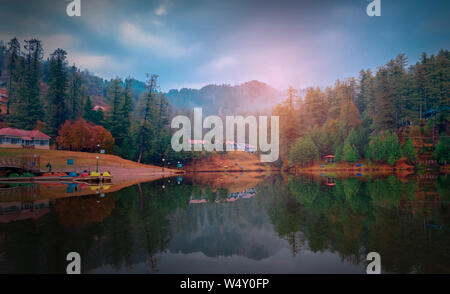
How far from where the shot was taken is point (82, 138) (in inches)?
2201

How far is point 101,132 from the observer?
5853cm

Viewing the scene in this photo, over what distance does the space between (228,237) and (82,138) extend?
5634 centimetres

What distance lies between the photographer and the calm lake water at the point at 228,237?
7793mm

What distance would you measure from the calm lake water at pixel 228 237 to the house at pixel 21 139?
46.9 metres

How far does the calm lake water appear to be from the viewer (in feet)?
25.6

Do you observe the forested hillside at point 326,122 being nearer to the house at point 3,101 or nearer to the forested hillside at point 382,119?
the forested hillside at point 382,119

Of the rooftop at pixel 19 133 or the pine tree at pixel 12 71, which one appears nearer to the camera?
the rooftop at pixel 19 133

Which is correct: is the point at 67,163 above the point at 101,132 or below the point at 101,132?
below

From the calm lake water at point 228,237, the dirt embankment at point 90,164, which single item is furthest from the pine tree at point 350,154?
the dirt embankment at point 90,164

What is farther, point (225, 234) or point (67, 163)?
point (67, 163)

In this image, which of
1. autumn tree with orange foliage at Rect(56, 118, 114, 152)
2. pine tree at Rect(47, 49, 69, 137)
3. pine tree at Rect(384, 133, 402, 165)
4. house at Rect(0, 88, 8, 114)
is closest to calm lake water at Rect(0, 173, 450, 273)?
autumn tree with orange foliage at Rect(56, 118, 114, 152)

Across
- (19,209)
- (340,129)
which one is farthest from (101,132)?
(340,129)
